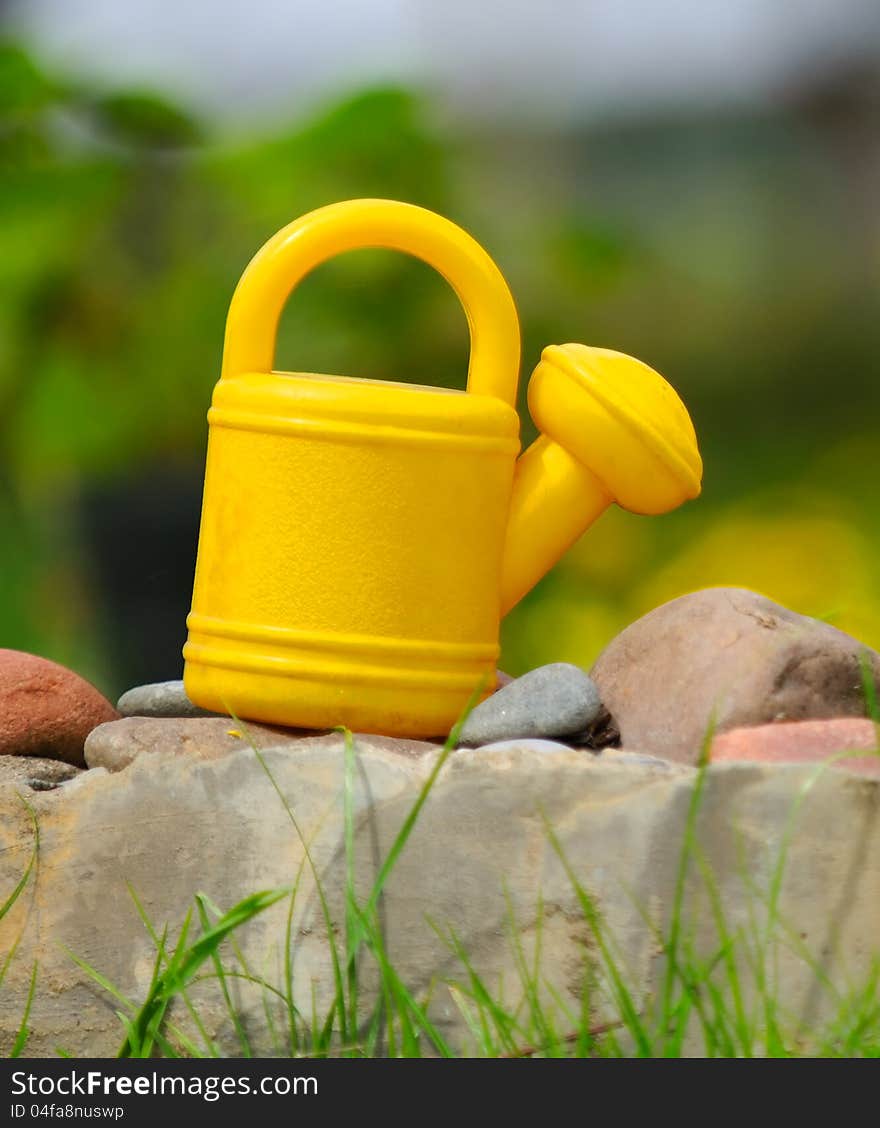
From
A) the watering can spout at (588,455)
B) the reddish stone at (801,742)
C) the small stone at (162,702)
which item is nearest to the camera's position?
the reddish stone at (801,742)

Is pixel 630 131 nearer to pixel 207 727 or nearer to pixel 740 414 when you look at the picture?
pixel 740 414

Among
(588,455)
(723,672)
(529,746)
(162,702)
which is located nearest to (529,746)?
(529,746)

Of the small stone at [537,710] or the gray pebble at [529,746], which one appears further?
the small stone at [537,710]

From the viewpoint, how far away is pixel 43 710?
1.67m

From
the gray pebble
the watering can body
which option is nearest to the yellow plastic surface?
the watering can body

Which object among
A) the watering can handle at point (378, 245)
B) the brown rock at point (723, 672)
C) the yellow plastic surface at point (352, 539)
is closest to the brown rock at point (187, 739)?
the yellow plastic surface at point (352, 539)

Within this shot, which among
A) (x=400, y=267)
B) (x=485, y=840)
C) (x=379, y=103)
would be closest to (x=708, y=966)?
(x=485, y=840)

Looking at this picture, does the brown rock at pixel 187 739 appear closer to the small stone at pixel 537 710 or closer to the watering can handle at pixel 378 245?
the small stone at pixel 537 710

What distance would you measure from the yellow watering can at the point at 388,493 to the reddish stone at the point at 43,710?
6.0 inches

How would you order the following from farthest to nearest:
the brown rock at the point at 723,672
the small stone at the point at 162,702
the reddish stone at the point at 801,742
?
the small stone at the point at 162,702 → the brown rock at the point at 723,672 → the reddish stone at the point at 801,742

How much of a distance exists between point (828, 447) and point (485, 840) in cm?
256

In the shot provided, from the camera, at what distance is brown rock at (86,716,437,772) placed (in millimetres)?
1512

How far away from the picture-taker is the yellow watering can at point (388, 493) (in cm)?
154

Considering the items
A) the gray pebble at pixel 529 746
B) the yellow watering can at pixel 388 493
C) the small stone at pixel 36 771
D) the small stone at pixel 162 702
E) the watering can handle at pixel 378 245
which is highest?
the watering can handle at pixel 378 245
